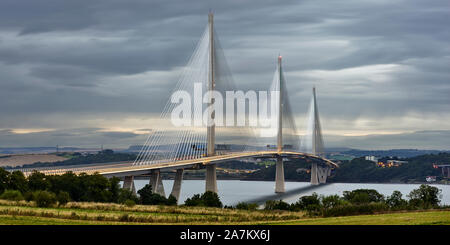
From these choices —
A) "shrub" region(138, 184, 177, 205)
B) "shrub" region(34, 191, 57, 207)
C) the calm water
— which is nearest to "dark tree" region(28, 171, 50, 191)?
"shrub" region(34, 191, 57, 207)

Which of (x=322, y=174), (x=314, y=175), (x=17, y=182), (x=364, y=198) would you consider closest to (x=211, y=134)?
(x=364, y=198)

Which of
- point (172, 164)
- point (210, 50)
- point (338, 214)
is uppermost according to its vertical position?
point (210, 50)

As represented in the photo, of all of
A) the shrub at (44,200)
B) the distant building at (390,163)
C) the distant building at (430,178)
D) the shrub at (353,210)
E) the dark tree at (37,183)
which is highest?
the distant building at (390,163)

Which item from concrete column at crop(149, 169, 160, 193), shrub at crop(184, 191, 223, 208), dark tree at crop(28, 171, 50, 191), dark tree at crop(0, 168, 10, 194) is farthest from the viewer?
concrete column at crop(149, 169, 160, 193)

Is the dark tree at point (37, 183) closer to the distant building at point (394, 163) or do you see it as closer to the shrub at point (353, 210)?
the shrub at point (353, 210)

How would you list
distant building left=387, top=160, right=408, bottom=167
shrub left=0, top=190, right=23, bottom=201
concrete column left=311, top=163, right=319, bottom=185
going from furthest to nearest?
1. distant building left=387, top=160, right=408, bottom=167
2. concrete column left=311, top=163, right=319, bottom=185
3. shrub left=0, top=190, right=23, bottom=201

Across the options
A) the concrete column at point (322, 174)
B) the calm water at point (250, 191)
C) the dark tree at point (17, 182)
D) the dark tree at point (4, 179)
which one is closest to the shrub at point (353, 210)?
the dark tree at point (17, 182)

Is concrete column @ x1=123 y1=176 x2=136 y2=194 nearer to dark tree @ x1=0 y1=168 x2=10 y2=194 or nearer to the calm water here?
dark tree @ x1=0 y1=168 x2=10 y2=194

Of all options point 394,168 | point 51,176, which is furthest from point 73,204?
point 394,168

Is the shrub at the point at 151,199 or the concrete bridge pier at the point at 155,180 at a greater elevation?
the concrete bridge pier at the point at 155,180

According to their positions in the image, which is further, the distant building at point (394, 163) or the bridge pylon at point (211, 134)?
the distant building at point (394, 163)
